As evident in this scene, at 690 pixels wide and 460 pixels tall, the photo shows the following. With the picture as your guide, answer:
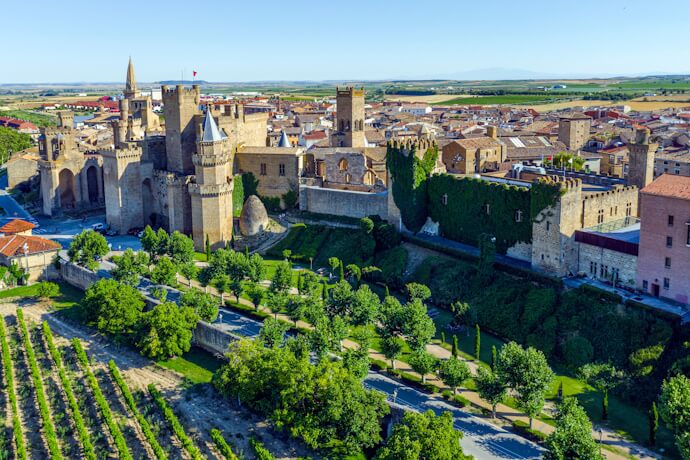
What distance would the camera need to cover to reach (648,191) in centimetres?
3428

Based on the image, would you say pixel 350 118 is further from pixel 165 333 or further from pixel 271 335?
pixel 271 335

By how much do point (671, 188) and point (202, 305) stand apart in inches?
949

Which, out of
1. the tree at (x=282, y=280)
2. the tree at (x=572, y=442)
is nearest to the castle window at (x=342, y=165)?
the tree at (x=282, y=280)

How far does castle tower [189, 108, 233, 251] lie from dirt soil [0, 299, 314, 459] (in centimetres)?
1324

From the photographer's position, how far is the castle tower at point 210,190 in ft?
164

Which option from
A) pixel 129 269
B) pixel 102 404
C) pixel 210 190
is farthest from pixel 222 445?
pixel 210 190

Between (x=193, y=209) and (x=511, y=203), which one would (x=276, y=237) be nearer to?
(x=193, y=209)

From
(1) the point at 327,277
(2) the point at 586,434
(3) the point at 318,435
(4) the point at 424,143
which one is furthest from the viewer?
(4) the point at 424,143

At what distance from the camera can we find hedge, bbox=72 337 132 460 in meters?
26.7

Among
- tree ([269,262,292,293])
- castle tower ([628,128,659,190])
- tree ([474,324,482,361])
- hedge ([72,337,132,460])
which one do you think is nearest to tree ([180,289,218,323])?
tree ([269,262,292,293])

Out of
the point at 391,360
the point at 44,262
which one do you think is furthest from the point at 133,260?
the point at 391,360

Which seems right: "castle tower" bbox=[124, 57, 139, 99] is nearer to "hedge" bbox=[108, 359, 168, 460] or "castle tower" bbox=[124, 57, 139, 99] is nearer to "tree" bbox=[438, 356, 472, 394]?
"hedge" bbox=[108, 359, 168, 460]

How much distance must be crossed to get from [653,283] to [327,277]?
1939 cm

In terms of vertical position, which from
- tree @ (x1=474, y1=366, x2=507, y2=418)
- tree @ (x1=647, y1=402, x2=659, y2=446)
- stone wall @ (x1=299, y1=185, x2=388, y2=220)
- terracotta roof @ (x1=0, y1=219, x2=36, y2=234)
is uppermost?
stone wall @ (x1=299, y1=185, x2=388, y2=220)
